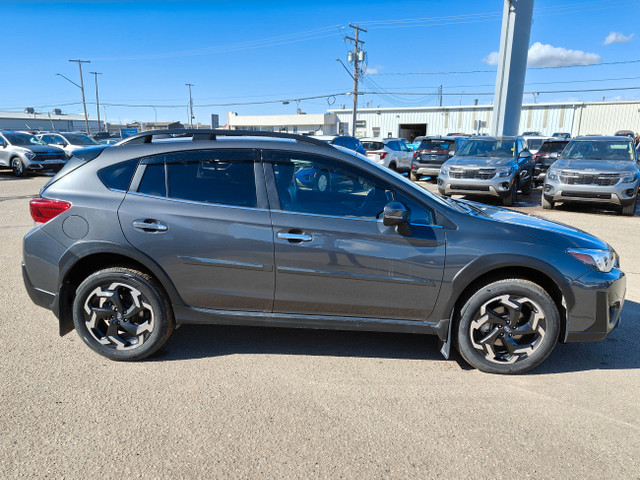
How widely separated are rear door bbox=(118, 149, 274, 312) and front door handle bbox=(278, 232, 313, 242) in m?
0.10

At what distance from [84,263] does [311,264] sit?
5.71ft

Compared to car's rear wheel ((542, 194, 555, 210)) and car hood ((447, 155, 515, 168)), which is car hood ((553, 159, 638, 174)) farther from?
car hood ((447, 155, 515, 168))

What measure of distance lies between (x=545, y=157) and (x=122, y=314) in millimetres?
16591

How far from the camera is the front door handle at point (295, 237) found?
326cm

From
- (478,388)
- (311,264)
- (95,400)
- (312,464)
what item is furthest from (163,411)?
(478,388)

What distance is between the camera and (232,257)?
3338mm

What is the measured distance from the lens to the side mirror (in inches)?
124

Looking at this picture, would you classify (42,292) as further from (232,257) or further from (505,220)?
(505,220)

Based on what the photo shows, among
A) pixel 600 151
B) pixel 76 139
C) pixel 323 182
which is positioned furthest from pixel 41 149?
pixel 600 151

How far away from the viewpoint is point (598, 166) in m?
10.8

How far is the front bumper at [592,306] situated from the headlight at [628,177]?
8.52 metres

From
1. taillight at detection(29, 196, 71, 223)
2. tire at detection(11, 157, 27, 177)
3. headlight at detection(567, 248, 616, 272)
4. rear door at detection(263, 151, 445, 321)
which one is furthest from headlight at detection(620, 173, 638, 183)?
tire at detection(11, 157, 27, 177)

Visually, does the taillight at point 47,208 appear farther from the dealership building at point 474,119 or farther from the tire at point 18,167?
the dealership building at point 474,119

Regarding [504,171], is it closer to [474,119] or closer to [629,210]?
[629,210]
